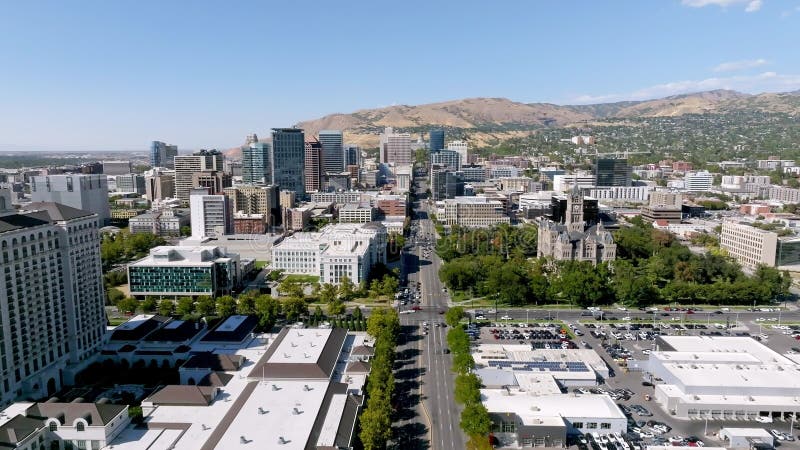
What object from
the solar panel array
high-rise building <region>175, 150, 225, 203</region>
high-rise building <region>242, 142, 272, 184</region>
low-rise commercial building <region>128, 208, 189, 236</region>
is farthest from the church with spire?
high-rise building <region>175, 150, 225, 203</region>

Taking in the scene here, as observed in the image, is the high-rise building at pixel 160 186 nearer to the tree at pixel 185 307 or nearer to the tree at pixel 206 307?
the tree at pixel 185 307

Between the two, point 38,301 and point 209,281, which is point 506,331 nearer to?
point 209,281

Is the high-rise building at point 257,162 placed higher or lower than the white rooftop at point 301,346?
higher

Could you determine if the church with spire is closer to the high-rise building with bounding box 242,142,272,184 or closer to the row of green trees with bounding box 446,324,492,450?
the row of green trees with bounding box 446,324,492,450

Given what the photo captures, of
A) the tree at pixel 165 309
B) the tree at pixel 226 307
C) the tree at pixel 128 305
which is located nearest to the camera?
the tree at pixel 226 307

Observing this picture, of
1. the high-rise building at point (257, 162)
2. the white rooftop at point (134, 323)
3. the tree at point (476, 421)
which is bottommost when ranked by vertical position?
the tree at point (476, 421)

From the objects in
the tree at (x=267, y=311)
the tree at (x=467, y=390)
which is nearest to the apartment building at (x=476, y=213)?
the tree at (x=267, y=311)
